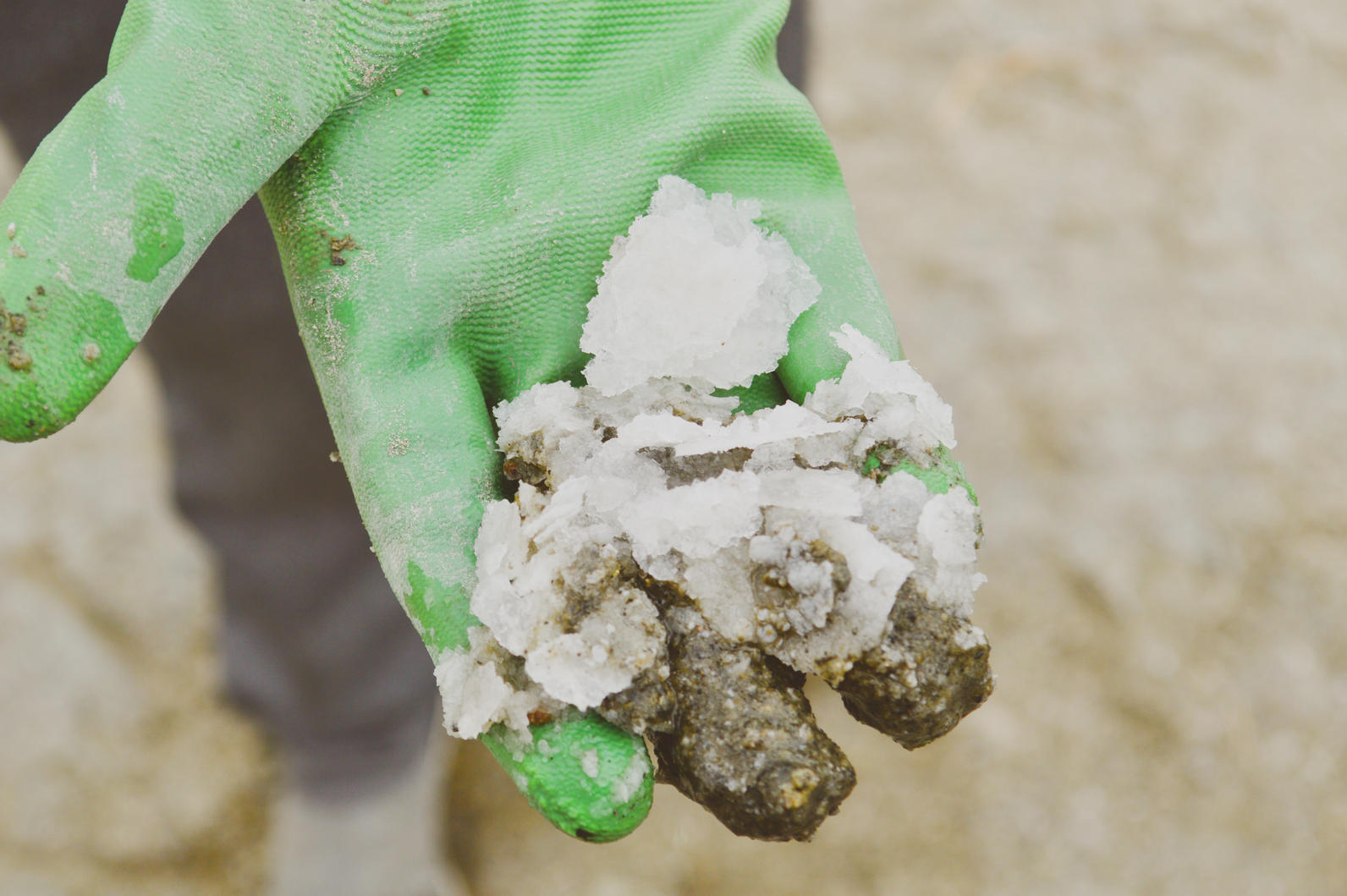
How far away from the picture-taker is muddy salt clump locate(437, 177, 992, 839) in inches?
34.9

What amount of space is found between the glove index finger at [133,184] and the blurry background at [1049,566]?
5.10 ft

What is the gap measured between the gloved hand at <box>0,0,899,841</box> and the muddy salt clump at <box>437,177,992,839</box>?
0.17ft

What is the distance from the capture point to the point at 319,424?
1835 mm

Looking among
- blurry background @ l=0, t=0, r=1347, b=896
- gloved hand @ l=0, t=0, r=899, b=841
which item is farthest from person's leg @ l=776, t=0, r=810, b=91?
blurry background @ l=0, t=0, r=1347, b=896

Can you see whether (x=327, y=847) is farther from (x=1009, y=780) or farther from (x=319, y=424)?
(x=1009, y=780)

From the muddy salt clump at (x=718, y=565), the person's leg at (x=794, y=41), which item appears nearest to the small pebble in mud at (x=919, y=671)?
the muddy salt clump at (x=718, y=565)

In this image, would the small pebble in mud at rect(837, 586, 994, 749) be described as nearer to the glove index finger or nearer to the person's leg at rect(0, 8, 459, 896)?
the glove index finger

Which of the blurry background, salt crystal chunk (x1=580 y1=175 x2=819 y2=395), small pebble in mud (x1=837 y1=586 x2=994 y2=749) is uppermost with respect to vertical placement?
salt crystal chunk (x1=580 y1=175 x2=819 y2=395)

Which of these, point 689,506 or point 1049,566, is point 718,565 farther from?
point 1049,566

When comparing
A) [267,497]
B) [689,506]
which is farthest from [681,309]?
[267,497]

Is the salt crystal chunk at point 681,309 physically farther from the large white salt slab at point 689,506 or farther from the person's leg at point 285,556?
the person's leg at point 285,556

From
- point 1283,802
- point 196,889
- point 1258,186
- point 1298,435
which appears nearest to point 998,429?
point 1298,435

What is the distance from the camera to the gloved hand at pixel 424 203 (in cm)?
88

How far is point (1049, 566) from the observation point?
7.63 ft
